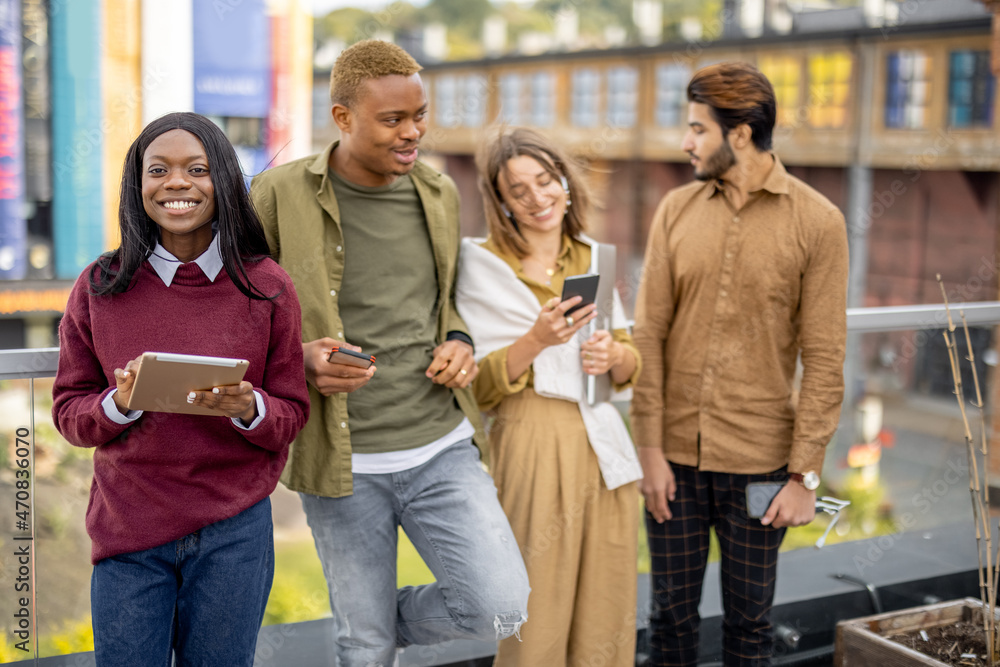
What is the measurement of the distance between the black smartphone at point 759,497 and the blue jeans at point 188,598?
1.30 m

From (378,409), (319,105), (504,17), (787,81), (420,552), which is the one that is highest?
(504,17)

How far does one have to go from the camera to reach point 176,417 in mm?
1787

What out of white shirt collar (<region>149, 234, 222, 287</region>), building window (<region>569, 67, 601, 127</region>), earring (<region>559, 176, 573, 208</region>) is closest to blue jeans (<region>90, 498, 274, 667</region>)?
white shirt collar (<region>149, 234, 222, 287</region>)

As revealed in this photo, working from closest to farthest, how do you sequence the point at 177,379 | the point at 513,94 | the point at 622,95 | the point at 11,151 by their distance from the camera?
the point at 177,379 < the point at 11,151 < the point at 622,95 < the point at 513,94

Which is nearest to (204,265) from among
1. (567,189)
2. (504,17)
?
(567,189)

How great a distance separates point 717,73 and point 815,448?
1.03 metres

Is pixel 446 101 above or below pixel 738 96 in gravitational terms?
above

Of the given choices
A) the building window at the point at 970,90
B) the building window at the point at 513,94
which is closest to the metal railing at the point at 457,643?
the building window at the point at 970,90

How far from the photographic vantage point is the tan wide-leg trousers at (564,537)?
7.80 ft

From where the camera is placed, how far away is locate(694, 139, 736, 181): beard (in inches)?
99.8

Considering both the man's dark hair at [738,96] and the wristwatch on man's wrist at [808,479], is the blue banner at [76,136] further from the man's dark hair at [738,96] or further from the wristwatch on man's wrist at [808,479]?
the wristwatch on man's wrist at [808,479]

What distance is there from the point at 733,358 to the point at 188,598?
1.52 m

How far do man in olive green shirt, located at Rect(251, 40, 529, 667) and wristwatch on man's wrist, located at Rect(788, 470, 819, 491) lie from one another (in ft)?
2.73

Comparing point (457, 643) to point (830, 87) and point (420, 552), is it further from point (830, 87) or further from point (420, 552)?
point (830, 87)
